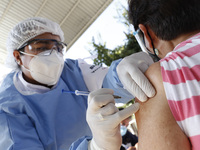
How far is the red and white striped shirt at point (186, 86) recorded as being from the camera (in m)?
0.65

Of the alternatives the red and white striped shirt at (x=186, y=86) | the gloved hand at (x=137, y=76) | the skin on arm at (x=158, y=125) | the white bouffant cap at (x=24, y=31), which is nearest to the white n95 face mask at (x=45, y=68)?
the white bouffant cap at (x=24, y=31)

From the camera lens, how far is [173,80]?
28.2 inches

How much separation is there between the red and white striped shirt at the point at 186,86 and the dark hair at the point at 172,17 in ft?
0.53

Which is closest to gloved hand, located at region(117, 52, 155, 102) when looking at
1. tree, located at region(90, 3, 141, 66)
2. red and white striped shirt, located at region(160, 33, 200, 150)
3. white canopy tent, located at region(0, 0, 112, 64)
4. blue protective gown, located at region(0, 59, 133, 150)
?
red and white striped shirt, located at region(160, 33, 200, 150)

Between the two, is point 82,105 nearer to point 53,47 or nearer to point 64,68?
point 64,68

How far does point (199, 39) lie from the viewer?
29.5 inches

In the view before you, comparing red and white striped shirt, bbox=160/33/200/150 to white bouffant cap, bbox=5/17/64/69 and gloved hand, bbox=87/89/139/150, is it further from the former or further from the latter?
white bouffant cap, bbox=5/17/64/69

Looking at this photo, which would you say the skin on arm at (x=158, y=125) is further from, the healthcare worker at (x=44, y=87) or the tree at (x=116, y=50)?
the tree at (x=116, y=50)

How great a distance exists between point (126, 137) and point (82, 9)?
311cm

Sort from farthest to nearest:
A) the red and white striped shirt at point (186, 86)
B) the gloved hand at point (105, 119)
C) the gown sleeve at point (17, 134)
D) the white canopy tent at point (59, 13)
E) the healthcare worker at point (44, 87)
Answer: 1. the white canopy tent at point (59, 13)
2. the healthcare worker at point (44, 87)
3. the gown sleeve at point (17, 134)
4. the gloved hand at point (105, 119)
5. the red and white striped shirt at point (186, 86)

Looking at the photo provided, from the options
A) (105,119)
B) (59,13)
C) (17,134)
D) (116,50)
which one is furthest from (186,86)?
(116,50)

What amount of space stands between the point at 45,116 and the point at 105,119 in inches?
34.6

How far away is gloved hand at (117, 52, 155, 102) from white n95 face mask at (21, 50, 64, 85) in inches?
39.2

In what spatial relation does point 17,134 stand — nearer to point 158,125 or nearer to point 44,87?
point 44,87
